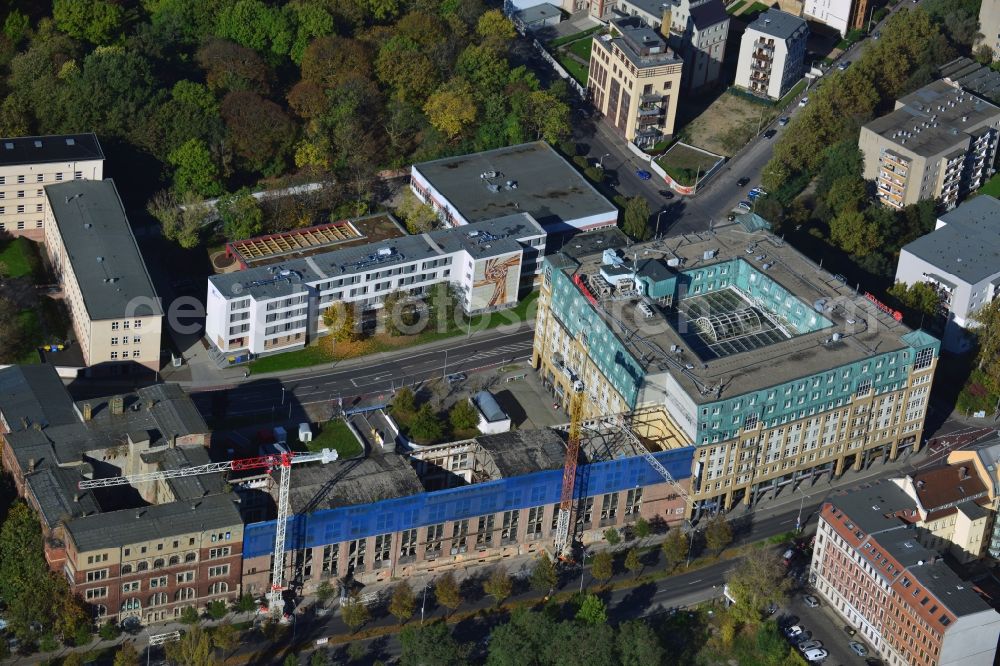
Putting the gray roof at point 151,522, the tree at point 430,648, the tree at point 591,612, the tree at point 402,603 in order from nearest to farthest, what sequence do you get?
the tree at point 430,648 → the gray roof at point 151,522 → the tree at point 402,603 → the tree at point 591,612

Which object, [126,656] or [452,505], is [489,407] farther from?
[126,656]

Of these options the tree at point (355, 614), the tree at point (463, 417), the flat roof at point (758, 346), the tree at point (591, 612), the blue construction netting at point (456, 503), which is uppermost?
the flat roof at point (758, 346)

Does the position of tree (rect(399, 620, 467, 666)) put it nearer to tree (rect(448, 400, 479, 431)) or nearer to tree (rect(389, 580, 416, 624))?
tree (rect(389, 580, 416, 624))

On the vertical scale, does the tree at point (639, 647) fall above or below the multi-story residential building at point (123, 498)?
below

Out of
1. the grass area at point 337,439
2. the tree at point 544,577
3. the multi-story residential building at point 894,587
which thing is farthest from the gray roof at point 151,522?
the multi-story residential building at point 894,587

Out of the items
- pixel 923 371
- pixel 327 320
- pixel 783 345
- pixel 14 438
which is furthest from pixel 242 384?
pixel 923 371

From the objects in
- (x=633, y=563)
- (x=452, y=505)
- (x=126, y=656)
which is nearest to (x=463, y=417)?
(x=452, y=505)

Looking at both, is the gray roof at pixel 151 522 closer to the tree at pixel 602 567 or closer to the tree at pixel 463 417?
the tree at pixel 463 417
